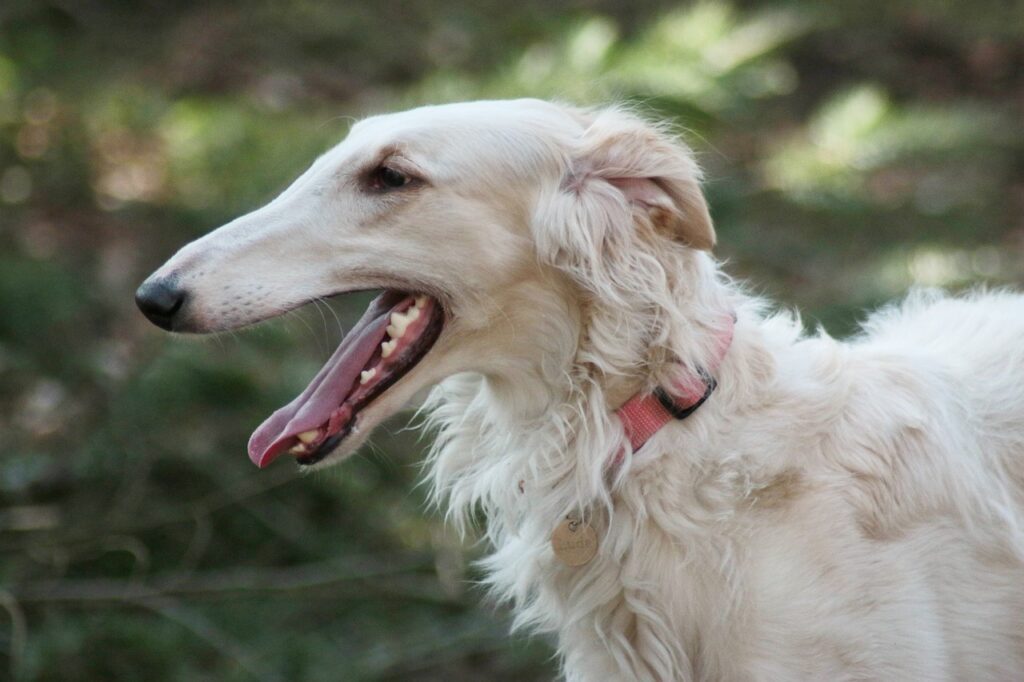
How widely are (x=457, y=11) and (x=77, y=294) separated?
3.01m

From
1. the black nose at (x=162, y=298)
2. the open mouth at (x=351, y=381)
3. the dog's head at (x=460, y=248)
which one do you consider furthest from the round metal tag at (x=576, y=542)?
the black nose at (x=162, y=298)

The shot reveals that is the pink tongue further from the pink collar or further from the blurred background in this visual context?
the blurred background

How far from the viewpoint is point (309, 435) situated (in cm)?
274

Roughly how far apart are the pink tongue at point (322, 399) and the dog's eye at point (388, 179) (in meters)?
0.31

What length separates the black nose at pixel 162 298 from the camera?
8.52 feet

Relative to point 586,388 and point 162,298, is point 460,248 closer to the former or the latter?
point 586,388

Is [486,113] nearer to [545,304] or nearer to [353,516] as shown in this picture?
[545,304]

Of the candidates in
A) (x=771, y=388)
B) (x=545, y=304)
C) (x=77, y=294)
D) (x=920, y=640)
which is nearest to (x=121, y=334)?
(x=77, y=294)

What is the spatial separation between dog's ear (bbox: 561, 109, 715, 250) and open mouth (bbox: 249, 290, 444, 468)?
430 millimetres

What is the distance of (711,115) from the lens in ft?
16.9

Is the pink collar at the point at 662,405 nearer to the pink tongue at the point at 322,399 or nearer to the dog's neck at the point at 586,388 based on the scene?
the dog's neck at the point at 586,388

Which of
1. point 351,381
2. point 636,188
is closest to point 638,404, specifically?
point 636,188

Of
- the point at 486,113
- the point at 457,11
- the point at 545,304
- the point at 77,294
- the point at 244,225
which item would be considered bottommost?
the point at 77,294

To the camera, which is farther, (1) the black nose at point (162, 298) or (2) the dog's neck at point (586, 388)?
(2) the dog's neck at point (586, 388)
